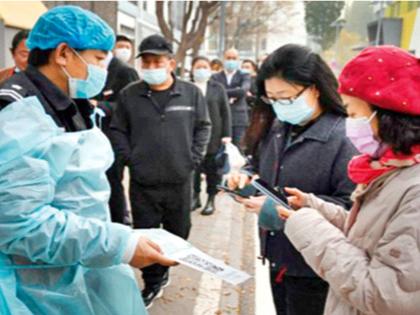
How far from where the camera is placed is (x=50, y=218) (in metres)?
1.49

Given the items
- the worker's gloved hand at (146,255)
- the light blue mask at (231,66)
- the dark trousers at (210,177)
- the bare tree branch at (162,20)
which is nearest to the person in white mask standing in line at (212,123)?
the dark trousers at (210,177)

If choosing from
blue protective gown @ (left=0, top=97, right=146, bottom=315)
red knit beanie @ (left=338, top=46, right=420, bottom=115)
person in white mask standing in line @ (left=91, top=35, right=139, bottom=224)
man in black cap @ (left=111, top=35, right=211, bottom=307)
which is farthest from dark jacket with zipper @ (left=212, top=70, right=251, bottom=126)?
red knit beanie @ (left=338, top=46, right=420, bottom=115)

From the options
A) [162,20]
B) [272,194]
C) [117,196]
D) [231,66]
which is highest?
[162,20]

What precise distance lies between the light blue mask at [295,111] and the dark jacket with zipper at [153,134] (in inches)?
55.9

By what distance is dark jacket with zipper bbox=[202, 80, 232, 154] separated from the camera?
19.2ft

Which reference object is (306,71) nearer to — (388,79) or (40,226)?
(388,79)

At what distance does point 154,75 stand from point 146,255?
212 cm

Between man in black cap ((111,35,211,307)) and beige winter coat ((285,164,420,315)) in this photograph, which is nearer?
beige winter coat ((285,164,420,315))

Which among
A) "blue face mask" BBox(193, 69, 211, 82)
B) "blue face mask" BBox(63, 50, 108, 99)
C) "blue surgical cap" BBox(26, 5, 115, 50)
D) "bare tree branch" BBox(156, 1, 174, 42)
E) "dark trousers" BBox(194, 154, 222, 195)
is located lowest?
"dark trousers" BBox(194, 154, 222, 195)

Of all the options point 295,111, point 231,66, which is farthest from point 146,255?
point 231,66

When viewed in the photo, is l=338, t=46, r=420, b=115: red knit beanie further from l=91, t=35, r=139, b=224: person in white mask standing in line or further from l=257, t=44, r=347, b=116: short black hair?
l=91, t=35, r=139, b=224: person in white mask standing in line

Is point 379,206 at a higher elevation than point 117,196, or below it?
higher

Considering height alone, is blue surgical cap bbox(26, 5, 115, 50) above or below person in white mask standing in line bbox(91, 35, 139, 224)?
above

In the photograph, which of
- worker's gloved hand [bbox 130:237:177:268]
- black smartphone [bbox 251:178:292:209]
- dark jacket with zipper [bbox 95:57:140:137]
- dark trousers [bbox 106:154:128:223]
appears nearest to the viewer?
worker's gloved hand [bbox 130:237:177:268]
